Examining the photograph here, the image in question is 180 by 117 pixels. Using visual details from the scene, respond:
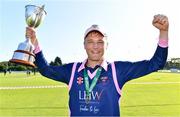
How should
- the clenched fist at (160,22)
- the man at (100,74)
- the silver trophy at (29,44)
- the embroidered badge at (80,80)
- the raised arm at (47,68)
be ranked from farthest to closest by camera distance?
the silver trophy at (29,44) < the raised arm at (47,68) < the embroidered badge at (80,80) < the man at (100,74) < the clenched fist at (160,22)

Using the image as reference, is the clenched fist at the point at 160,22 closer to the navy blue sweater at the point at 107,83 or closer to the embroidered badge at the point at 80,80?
the navy blue sweater at the point at 107,83

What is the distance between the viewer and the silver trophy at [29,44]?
4.77 metres

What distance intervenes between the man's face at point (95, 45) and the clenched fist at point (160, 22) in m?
0.56

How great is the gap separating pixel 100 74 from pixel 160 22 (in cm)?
76

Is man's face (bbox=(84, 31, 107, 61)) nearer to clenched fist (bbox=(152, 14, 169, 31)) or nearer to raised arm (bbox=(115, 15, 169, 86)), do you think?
raised arm (bbox=(115, 15, 169, 86))

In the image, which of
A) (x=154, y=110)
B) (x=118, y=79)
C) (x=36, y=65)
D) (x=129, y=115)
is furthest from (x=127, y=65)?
(x=154, y=110)

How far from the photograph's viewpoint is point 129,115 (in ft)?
39.5

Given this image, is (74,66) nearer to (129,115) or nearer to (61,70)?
(61,70)

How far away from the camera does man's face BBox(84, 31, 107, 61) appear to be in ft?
14.4

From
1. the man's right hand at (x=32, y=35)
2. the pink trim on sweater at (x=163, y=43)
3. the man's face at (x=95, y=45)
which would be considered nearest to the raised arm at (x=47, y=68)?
the man's right hand at (x=32, y=35)

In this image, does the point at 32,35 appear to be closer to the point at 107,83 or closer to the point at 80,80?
the point at 80,80

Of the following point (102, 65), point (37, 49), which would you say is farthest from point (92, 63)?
point (37, 49)

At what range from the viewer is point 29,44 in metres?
4.85

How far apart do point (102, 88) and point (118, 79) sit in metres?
0.19
